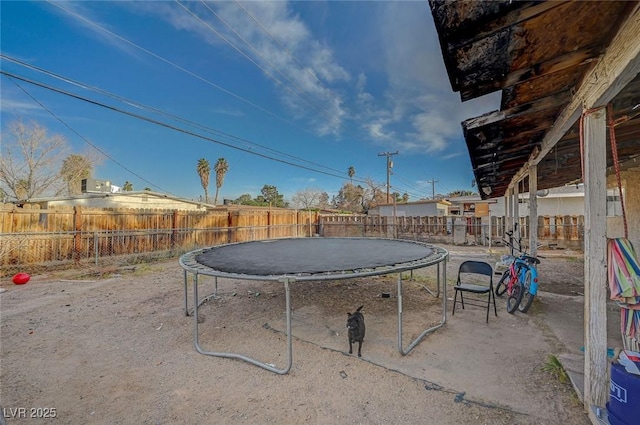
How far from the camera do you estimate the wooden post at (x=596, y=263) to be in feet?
5.38

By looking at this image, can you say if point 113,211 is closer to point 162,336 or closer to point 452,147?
point 162,336

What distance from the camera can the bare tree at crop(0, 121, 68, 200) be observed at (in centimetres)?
1387

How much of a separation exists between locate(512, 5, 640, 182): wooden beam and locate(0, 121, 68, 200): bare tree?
20.8m

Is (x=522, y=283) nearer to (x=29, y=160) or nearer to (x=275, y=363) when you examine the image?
(x=275, y=363)

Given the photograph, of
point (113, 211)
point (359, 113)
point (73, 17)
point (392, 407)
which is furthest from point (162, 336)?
point (359, 113)

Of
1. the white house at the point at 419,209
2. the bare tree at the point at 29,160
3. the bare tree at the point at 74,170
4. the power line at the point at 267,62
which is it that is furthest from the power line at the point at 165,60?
the bare tree at the point at 74,170

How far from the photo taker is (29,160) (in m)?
14.6

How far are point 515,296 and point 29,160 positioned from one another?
21666mm

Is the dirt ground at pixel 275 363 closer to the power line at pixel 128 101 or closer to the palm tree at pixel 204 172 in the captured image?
the power line at pixel 128 101

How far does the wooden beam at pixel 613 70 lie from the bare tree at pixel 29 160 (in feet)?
68.1

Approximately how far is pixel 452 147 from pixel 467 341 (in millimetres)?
20796

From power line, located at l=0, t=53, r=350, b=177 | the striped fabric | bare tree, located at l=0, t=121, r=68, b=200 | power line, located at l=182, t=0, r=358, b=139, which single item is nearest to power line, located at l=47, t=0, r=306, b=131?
power line, located at l=0, t=53, r=350, b=177

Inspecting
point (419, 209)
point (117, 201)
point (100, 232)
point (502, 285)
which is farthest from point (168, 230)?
point (419, 209)

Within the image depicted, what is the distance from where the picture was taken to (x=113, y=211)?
7.77 m
